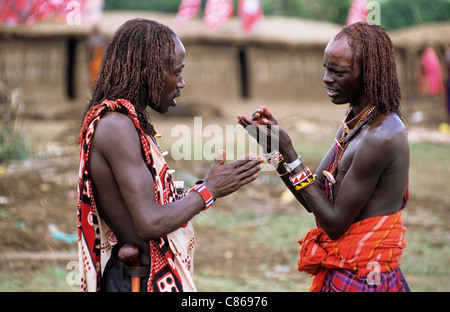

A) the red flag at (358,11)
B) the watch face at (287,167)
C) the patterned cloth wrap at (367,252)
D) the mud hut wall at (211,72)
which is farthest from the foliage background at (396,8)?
the patterned cloth wrap at (367,252)

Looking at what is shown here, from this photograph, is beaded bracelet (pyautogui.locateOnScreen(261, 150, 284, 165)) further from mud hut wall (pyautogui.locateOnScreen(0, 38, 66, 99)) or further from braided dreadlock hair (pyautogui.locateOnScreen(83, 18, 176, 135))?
mud hut wall (pyautogui.locateOnScreen(0, 38, 66, 99))

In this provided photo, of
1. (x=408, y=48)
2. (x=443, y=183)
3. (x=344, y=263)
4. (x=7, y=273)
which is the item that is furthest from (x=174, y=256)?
(x=408, y=48)

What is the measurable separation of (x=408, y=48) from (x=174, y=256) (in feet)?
55.0

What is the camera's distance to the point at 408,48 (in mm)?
17609

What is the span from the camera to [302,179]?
260 centimetres

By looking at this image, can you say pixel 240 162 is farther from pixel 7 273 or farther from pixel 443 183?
pixel 443 183

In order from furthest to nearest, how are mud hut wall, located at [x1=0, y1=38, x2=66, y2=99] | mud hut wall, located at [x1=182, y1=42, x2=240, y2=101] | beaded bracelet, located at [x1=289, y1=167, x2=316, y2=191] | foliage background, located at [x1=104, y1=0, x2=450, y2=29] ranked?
foliage background, located at [x1=104, y1=0, x2=450, y2=29], mud hut wall, located at [x1=182, y1=42, x2=240, y2=101], mud hut wall, located at [x1=0, y1=38, x2=66, y2=99], beaded bracelet, located at [x1=289, y1=167, x2=316, y2=191]

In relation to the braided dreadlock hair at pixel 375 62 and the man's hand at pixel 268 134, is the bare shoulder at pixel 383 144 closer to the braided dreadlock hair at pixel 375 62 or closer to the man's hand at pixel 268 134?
the braided dreadlock hair at pixel 375 62

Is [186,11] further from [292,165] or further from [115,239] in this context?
[115,239]

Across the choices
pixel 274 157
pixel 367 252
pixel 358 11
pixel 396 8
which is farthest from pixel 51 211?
pixel 396 8

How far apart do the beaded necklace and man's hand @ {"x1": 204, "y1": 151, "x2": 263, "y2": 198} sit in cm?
43

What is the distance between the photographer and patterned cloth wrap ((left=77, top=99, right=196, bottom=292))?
7.53 ft

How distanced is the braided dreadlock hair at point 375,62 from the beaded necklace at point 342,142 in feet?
0.17

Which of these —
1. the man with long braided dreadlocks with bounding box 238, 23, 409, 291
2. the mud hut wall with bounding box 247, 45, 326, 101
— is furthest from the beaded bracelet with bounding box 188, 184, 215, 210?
the mud hut wall with bounding box 247, 45, 326, 101
